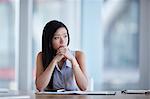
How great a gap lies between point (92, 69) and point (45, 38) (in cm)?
215

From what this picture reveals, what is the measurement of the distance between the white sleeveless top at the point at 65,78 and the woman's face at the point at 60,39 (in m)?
0.12

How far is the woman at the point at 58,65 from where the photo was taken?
2.11 m

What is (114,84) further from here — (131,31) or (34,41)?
(34,41)

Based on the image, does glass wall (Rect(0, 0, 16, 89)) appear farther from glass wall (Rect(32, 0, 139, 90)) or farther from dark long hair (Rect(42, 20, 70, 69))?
dark long hair (Rect(42, 20, 70, 69))

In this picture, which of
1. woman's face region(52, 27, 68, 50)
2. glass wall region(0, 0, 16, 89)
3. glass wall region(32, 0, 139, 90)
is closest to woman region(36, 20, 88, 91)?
woman's face region(52, 27, 68, 50)

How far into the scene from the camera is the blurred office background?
424 cm

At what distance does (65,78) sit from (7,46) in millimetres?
2524

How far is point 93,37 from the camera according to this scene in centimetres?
431

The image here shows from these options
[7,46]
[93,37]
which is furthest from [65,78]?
[7,46]

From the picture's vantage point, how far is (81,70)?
2221 millimetres

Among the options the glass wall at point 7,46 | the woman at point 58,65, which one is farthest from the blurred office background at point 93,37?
the woman at point 58,65

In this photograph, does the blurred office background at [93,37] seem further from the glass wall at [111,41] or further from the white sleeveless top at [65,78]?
the white sleeveless top at [65,78]

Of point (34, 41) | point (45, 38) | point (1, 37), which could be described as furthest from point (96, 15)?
point (45, 38)

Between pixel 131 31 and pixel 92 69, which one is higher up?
pixel 131 31
